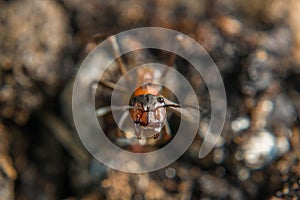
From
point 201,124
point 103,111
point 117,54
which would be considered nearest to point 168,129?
point 201,124

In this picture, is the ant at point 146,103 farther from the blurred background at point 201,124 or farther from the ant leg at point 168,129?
the blurred background at point 201,124

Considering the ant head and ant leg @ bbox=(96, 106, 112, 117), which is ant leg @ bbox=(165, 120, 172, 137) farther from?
ant leg @ bbox=(96, 106, 112, 117)

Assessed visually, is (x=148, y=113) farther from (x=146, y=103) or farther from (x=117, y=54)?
(x=117, y=54)

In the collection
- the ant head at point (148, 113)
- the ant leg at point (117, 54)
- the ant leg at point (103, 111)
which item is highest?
the ant leg at point (117, 54)

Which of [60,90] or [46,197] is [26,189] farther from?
[60,90]

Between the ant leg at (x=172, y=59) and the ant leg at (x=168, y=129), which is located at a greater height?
the ant leg at (x=172, y=59)

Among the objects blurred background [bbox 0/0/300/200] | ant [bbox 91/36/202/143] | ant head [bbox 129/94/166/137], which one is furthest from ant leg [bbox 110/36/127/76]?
ant head [bbox 129/94/166/137]

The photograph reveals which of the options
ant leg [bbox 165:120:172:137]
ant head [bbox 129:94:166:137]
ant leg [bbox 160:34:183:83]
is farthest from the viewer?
ant leg [bbox 160:34:183:83]

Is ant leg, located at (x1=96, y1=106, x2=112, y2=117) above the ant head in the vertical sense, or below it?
above

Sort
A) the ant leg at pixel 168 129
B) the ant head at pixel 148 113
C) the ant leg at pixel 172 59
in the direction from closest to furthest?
the ant head at pixel 148 113, the ant leg at pixel 168 129, the ant leg at pixel 172 59

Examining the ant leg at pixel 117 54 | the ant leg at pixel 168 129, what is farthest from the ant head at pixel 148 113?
the ant leg at pixel 117 54
